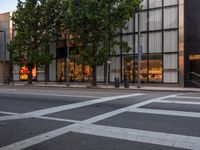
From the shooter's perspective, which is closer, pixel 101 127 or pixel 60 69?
pixel 101 127

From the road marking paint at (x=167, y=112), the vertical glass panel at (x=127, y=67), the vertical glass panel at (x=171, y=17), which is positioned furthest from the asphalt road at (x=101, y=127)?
the vertical glass panel at (x=127, y=67)

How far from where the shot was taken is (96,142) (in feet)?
22.4

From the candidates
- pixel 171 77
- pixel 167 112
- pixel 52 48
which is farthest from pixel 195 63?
pixel 167 112

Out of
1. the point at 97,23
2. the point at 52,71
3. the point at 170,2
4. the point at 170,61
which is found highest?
the point at 170,2

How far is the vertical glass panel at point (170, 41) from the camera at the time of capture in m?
28.7

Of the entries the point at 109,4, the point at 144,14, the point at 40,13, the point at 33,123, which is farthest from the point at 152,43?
the point at 33,123

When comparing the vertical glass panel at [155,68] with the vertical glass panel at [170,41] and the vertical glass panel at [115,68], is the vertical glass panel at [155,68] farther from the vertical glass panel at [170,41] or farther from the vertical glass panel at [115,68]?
the vertical glass panel at [115,68]

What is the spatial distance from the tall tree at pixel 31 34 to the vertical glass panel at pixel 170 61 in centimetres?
1339

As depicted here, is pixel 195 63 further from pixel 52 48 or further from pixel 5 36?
pixel 5 36

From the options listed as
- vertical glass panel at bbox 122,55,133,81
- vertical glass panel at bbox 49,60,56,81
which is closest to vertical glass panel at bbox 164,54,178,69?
vertical glass panel at bbox 122,55,133,81

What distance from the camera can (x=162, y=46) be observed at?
2953 cm

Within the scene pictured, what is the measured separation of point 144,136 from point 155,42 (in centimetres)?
2359

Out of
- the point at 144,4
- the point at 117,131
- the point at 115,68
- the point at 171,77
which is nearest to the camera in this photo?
the point at 117,131

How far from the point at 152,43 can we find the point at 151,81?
3.77 m
